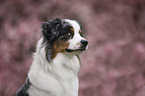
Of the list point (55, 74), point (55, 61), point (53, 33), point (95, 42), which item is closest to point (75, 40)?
point (53, 33)

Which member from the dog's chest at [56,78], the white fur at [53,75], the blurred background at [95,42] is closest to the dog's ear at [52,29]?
the white fur at [53,75]

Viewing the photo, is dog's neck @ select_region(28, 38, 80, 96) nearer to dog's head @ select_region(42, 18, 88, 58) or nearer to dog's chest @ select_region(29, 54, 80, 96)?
dog's chest @ select_region(29, 54, 80, 96)

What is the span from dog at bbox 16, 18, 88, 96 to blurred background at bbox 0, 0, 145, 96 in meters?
4.35

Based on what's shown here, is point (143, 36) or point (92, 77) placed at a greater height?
point (143, 36)

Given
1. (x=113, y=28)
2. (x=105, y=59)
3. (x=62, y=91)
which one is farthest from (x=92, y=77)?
(x=62, y=91)

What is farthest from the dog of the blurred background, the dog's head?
the blurred background

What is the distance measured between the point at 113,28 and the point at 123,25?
0.40m

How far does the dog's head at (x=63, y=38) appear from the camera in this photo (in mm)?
3268

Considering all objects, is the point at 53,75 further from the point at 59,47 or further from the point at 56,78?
the point at 59,47

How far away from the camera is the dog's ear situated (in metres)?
3.34

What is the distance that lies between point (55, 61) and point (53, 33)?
401 millimetres

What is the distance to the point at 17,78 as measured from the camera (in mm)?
7926

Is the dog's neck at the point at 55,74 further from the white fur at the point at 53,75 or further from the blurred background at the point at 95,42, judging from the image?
the blurred background at the point at 95,42

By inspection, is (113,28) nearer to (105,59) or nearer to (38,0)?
(105,59)
